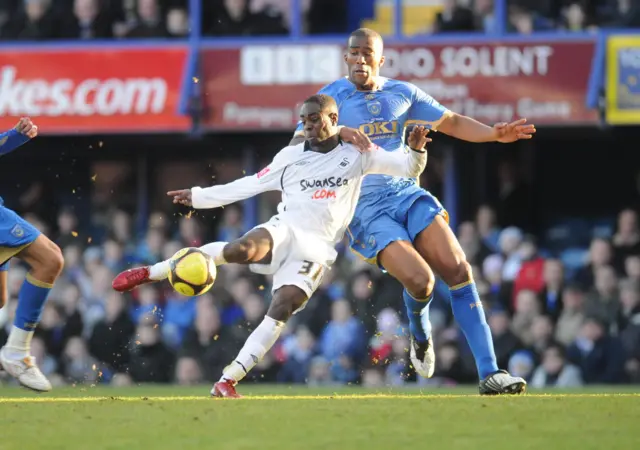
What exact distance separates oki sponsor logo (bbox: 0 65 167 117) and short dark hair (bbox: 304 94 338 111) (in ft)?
25.7

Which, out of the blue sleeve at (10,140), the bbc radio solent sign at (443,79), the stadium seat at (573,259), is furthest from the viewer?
the bbc radio solent sign at (443,79)

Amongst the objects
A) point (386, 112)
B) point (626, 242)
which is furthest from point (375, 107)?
point (626, 242)

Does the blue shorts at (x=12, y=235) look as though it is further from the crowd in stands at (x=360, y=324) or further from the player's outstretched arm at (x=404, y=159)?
the crowd in stands at (x=360, y=324)

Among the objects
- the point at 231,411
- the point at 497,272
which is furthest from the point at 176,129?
the point at 231,411

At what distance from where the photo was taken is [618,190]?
19.7 metres

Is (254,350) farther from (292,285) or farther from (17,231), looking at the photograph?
(17,231)

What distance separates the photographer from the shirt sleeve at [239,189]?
35.3 ft

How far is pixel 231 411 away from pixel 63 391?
419cm

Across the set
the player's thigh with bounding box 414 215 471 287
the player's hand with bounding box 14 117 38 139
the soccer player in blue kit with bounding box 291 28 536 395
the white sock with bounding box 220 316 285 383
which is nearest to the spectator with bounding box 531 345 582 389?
the soccer player in blue kit with bounding box 291 28 536 395

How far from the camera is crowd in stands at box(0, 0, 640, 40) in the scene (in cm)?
1834

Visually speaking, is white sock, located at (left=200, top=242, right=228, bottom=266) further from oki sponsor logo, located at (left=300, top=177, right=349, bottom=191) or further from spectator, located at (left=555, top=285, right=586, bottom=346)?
spectator, located at (left=555, top=285, right=586, bottom=346)

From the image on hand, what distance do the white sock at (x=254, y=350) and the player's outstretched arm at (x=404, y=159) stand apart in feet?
4.03

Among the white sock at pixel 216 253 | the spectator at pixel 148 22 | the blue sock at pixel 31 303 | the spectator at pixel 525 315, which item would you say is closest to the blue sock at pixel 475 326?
the white sock at pixel 216 253

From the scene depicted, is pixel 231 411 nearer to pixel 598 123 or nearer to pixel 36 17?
pixel 598 123
